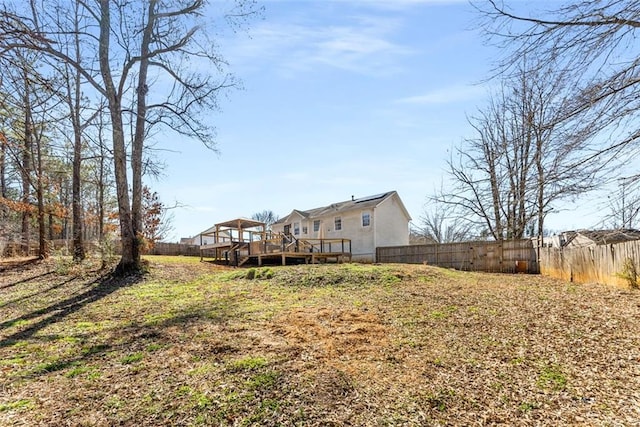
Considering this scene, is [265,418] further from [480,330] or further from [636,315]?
[636,315]

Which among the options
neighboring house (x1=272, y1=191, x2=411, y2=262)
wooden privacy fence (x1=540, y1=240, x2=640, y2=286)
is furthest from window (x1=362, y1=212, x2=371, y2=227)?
wooden privacy fence (x1=540, y1=240, x2=640, y2=286)

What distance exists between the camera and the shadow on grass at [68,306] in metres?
5.68

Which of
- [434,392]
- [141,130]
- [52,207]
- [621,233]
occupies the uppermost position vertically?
[141,130]

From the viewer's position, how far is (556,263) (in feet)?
39.0

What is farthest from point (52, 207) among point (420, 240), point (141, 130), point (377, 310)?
point (420, 240)

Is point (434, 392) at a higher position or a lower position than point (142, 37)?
lower

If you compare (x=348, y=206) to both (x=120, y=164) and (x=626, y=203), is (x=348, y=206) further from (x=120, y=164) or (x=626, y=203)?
(x=626, y=203)

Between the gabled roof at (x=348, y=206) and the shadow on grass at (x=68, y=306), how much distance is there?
13676 millimetres

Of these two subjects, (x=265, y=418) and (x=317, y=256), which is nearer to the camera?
(x=265, y=418)

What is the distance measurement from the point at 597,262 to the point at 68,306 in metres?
12.7

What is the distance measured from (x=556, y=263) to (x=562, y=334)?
8.44 metres

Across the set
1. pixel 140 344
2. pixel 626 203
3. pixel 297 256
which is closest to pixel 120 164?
pixel 140 344

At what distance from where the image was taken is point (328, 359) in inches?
164

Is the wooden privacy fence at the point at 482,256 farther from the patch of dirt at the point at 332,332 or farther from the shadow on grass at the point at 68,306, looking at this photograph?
the shadow on grass at the point at 68,306
